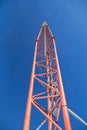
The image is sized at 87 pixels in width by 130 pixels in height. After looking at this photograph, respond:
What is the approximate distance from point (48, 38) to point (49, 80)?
647cm

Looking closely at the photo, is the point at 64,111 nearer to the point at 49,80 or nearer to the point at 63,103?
the point at 63,103

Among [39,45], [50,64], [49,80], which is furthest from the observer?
[39,45]

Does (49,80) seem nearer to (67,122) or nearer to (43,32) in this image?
(67,122)

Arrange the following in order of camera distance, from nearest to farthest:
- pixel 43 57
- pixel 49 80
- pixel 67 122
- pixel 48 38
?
pixel 67 122 → pixel 49 80 → pixel 43 57 → pixel 48 38

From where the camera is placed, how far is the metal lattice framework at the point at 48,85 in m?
5.59

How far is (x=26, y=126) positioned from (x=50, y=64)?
7.12 metres

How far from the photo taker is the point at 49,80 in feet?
32.2

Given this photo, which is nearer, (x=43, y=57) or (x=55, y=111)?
(x=55, y=111)

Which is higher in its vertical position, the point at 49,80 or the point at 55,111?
the point at 49,80

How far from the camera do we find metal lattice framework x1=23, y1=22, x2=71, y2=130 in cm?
559

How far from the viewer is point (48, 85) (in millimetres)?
8328

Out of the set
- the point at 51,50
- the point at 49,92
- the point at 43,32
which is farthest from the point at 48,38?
the point at 49,92

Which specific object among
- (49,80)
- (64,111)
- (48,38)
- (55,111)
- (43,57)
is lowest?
(64,111)

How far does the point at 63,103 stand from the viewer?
5.46m
